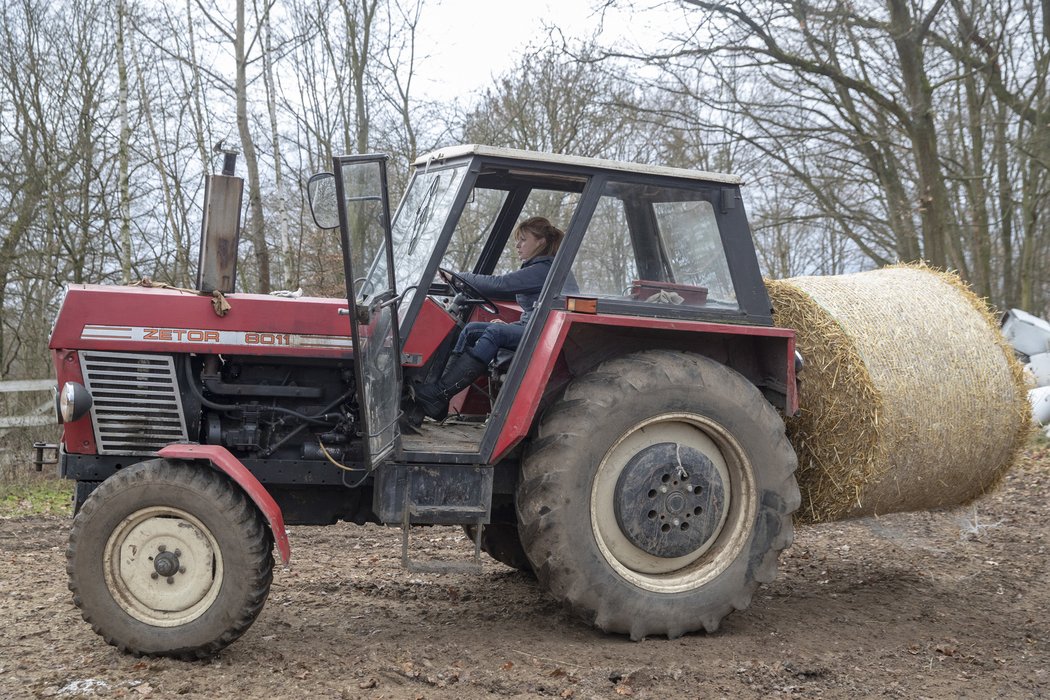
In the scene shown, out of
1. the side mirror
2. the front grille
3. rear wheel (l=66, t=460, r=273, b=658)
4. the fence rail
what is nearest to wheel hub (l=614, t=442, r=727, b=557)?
rear wheel (l=66, t=460, r=273, b=658)

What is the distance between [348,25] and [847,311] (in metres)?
12.6

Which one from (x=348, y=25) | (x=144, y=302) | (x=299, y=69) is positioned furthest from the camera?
(x=299, y=69)

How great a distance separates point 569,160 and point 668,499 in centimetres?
165

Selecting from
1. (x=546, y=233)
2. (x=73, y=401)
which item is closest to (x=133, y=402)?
(x=73, y=401)

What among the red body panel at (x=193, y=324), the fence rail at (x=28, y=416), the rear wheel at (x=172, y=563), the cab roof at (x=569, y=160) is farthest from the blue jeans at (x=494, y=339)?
the fence rail at (x=28, y=416)

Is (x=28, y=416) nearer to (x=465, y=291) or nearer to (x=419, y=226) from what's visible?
(x=465, y=291)

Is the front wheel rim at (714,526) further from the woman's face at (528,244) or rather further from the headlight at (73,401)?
the headlight at (73,401)

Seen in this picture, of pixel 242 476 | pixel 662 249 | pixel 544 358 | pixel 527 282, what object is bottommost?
pixel 242 476

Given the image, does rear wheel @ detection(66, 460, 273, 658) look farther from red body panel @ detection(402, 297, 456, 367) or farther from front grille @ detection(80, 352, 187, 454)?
red body panel @ detection(402, 297, 456, 367)

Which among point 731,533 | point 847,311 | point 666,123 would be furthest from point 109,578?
point 666,123

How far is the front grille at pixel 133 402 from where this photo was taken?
4.37 meters

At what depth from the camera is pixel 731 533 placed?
4793mm

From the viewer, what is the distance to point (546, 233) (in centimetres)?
499

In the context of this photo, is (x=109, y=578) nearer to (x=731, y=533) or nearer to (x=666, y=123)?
(x=731, y=533)
